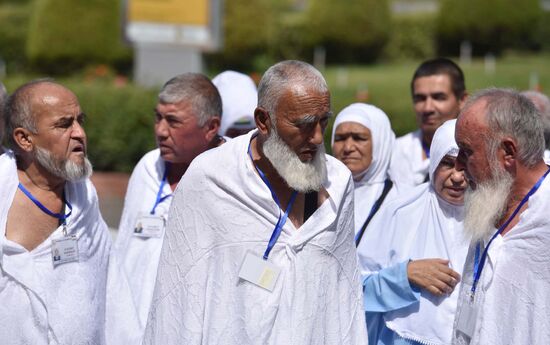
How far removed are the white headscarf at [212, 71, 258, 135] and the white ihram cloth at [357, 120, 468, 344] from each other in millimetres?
1523

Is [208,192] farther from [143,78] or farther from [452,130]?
[143,78]

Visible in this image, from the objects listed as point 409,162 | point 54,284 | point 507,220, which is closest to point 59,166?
point 54,284

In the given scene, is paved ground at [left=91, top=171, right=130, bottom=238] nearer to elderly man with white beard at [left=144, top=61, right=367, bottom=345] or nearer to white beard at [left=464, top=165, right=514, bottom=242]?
elderly man with white beard at [left=144, top=61, right=367, bottom=345]

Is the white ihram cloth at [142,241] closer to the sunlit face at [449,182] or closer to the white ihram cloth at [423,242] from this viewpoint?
the white ihram cloth at [423,242]

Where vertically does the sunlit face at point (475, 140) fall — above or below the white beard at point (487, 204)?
above

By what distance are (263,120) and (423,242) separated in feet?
4.08

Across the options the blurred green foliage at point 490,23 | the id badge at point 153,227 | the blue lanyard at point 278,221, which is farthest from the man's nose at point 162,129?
the blurred green foliage at point 490,23

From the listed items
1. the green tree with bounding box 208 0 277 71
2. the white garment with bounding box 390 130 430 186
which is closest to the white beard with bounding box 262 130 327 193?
the white garment with bounding box 390 130 430 186

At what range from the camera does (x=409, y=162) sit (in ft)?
20.6

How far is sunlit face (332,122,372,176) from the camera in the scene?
5.55 meters

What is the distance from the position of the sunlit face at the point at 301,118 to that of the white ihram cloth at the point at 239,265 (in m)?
0.20

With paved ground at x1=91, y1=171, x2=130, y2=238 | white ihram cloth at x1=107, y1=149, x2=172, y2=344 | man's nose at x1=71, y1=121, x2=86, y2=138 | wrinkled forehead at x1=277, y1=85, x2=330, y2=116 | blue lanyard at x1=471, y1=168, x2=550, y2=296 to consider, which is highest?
wrinkled forehead at x1=277, y1=85, x2=330, y2=116

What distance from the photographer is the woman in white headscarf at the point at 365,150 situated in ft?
18.1

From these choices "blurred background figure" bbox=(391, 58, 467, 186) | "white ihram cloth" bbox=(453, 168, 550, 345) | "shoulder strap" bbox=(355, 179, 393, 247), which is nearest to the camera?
"white ihram cloth" bbox=(453, 168, 550, 345)
